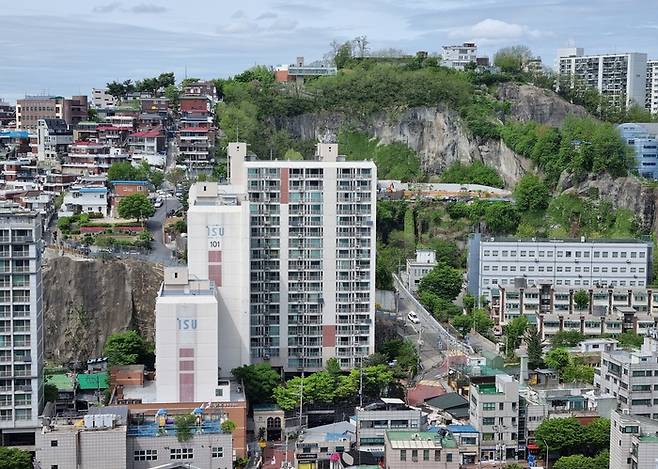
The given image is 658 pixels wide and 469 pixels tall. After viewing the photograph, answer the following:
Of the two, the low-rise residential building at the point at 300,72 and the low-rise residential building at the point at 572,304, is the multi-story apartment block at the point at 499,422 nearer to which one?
the low-rise residential building at the point at 572,304

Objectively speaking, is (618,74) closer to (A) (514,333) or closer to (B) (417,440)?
(A) (514,333)

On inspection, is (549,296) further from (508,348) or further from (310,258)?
(310,258)

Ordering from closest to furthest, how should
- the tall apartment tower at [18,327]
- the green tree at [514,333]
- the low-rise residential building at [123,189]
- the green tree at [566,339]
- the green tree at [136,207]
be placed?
the tall apartment tower at [18,327] → the green tree at [566,339] → the green tree at [514,333] → the green tree at [136,207] → the low-rise residential building at [123,189]

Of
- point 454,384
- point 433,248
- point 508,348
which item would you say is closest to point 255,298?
point 454,384

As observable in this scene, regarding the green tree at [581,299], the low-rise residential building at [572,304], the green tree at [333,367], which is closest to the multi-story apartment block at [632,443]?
the green tree at [333,367]

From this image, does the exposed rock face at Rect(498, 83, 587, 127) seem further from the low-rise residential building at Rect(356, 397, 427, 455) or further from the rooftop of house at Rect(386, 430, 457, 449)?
the rooftop of house at Rect(386, 430, 457, 449)

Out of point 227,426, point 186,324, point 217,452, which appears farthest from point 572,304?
point 217,452
